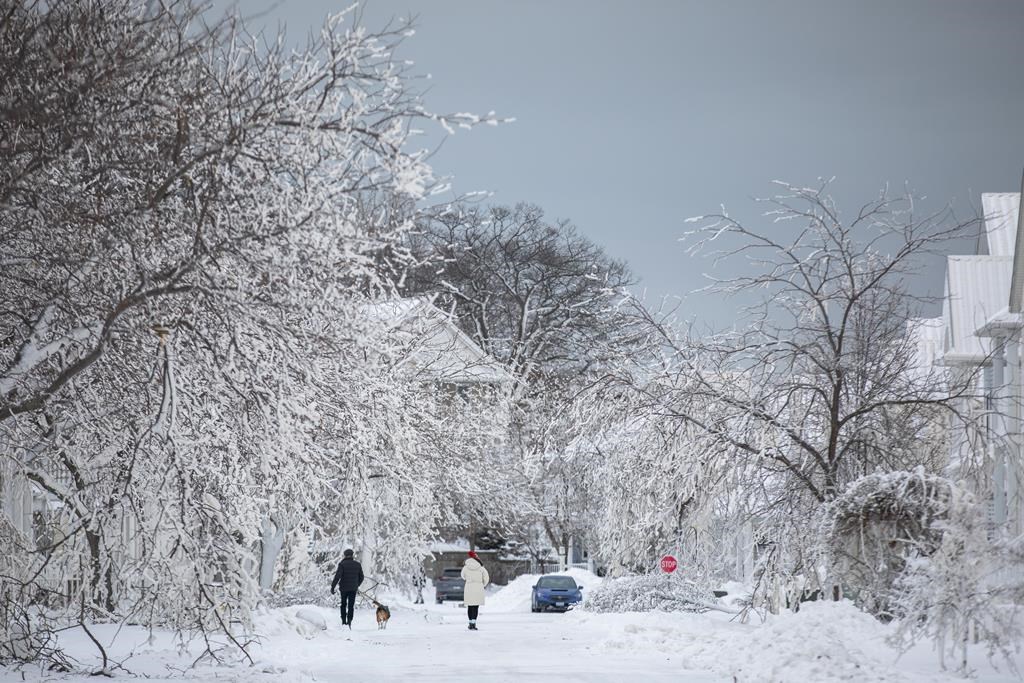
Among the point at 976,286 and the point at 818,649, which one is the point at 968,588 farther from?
the point at 976,286

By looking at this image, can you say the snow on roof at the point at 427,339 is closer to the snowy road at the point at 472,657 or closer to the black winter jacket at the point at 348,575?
the black winter jacket at the point at 348,575

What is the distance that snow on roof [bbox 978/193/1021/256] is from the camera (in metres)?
32.7

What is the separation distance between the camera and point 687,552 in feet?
62.6

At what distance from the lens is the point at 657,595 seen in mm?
24984

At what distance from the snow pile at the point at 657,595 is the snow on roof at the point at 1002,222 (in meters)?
12.7

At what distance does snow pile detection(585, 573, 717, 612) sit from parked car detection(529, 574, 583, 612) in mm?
9042

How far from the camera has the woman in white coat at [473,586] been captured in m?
25.2

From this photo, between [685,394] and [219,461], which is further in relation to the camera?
[685,394]

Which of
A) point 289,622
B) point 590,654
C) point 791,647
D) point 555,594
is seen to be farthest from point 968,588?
point 555,594

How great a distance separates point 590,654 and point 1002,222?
69.0 ft

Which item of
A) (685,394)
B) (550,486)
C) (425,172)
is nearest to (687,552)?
(685,394)

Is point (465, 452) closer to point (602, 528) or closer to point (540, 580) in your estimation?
point (602, 528)

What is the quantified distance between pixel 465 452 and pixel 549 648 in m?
7.09

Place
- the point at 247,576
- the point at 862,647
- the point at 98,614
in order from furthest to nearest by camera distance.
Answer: the point at 98,614 → the point at 862,647 → the point at 247,576
